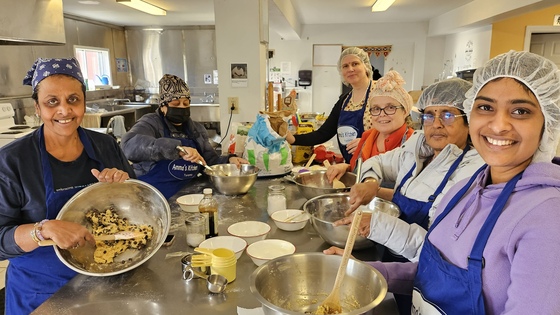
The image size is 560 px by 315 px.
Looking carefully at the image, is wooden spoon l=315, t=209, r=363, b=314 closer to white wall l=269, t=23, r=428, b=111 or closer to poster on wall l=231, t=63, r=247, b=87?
poster on wall l=231, t=63, r=247, b=87

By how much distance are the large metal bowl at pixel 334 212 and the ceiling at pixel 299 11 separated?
4.46 meters

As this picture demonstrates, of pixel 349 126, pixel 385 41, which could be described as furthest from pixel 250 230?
pixel 385 41

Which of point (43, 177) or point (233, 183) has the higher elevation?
point (43, 177)

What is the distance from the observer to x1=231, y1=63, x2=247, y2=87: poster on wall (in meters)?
3.76

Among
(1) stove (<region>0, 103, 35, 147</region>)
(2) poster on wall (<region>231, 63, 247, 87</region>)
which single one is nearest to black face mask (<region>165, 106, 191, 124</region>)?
(2) poster on wall (<region>231, 63, 247, 87</region>)

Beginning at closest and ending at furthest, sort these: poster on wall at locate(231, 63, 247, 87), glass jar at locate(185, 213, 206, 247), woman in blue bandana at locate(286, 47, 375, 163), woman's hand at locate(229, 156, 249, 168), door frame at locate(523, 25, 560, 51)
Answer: glass jar at locate(185, 213, 206, 247) → woman's hand at locate(229, 156, 249, 168) → woman in blue bandana at locate(286, 47, 375, 163) → poster on wall at locate(231, 63, 247, 87) → door frame at locate(523, 25, 560, 51)

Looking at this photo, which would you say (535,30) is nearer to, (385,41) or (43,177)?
(385,41)

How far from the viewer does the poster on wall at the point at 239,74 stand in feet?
12.3

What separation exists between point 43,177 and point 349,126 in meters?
2.06

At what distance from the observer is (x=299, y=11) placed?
7004 mm

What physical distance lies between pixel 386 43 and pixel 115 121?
21.0 ft

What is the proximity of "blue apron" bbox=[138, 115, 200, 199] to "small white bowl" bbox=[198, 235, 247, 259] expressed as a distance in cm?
92

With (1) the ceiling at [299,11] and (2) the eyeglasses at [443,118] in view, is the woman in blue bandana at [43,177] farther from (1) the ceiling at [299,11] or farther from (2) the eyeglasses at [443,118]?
(1) the ceiling at [299,11]

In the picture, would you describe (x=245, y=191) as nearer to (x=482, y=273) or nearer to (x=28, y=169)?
(x=28, y=169)
